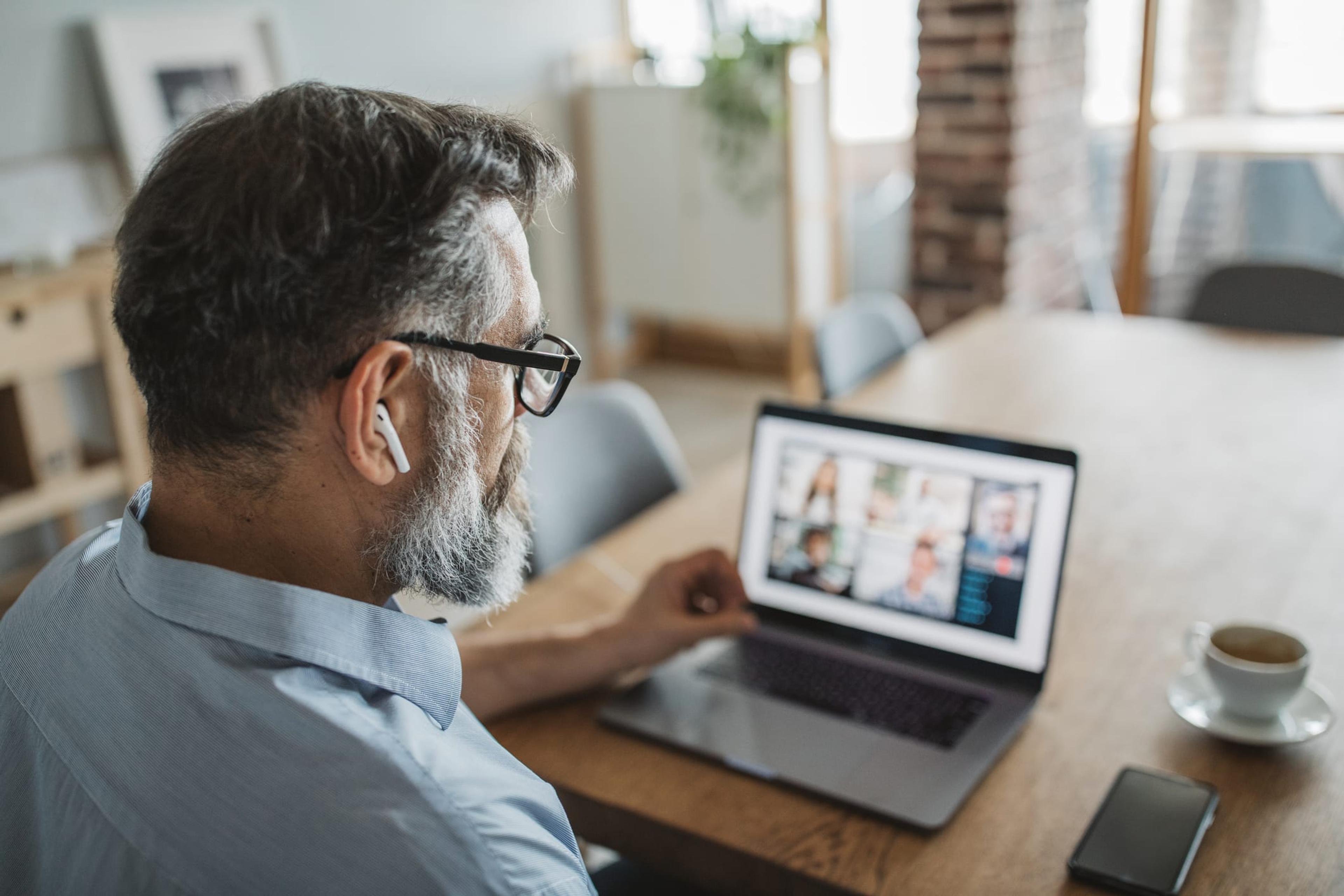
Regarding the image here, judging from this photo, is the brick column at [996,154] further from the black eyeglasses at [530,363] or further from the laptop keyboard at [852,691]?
the black eyeglasses at [530,363]

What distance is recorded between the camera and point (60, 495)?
9.70ft

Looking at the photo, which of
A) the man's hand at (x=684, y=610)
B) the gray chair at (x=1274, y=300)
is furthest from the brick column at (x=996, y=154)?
the man's hand at (x=684, y=610)

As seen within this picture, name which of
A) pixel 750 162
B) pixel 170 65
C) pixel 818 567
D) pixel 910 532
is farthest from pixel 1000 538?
pixel 750 162

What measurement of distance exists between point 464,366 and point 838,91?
13.3ft

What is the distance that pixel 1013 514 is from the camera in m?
1.26

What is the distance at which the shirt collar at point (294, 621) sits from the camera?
78 centimetres

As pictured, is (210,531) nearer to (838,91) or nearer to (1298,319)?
(1298,319)

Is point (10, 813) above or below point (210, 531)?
below

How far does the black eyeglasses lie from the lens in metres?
0.82

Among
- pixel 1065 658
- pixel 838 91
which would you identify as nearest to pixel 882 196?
pixel 838 91

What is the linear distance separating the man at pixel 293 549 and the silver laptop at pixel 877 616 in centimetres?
38

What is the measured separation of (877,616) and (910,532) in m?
0.10

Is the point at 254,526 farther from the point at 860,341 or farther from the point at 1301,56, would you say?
the point at 1301,56

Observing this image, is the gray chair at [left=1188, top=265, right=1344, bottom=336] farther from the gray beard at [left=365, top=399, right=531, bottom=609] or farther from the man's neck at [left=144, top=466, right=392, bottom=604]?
the man's neck at [left=144, top=466, right=392, bottom=604]
